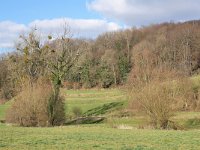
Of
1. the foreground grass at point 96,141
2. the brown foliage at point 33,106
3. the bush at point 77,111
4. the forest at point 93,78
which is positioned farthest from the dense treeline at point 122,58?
the foreground grass at point 96,141

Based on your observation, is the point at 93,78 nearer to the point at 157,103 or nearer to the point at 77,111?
the point at 77,111

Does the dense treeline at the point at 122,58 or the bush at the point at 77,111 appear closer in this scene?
the bush at the point at 77,111

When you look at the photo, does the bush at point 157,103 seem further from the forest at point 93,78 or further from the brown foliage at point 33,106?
the brown foliage at point 33,106

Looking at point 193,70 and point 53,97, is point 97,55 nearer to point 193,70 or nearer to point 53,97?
point 193,70

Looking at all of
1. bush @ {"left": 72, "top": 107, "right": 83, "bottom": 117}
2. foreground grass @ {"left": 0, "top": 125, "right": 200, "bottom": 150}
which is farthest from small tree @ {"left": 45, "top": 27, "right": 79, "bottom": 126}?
foreground grass @ {"left": 0, "top": 125, "right": 200, "bottom": 150}

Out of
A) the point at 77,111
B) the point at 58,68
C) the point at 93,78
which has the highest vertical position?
the point at 58,68

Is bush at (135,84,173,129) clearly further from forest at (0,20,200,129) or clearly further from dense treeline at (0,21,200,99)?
dense treeline at (0,21,200,99)

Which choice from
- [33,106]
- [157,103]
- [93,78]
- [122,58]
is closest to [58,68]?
[33,106]

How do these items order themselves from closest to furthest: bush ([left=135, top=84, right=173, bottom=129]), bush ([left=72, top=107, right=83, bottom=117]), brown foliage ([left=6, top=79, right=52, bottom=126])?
bush ([left=135, top=84, right=173, bottom=129]) → brown foliage ([left=6, top=79, right=52, bottom=126]) → bush ([left=72, top=107, right=83, bottom=117])

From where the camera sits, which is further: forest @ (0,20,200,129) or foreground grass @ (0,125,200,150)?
forest @ (0,20,200,129)

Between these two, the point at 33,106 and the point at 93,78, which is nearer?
the point at 33,106

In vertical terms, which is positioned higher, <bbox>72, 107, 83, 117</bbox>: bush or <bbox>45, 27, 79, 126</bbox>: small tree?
<bbox>45, 27, 79, 126</bbox>: small tree

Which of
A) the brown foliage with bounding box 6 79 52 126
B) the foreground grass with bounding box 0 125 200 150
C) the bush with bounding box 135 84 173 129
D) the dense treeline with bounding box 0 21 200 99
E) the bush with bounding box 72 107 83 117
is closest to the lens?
the foreground grass with bounding box 0 125 200 150

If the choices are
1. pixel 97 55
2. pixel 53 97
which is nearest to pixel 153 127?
pixel 53 97
